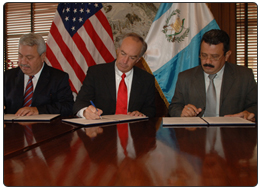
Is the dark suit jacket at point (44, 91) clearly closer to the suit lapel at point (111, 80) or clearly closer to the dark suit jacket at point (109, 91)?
the dark suit jacket at point (109, 91)

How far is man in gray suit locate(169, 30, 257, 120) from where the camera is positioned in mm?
2254

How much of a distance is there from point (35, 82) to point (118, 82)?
0.93m

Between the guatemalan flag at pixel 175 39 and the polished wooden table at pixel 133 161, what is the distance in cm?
245

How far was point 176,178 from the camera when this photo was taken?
0.56 meters

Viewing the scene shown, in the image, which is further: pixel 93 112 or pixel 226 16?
pixel 226 16

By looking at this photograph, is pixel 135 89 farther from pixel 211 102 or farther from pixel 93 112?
pixel 93 112

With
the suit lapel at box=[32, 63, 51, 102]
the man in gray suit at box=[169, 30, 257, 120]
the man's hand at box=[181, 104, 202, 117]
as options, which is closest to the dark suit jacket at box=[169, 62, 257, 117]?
the man in gray suit at box=[169, 30, 257, 120]

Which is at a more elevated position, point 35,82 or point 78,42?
point 78,42

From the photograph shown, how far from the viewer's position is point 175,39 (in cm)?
348

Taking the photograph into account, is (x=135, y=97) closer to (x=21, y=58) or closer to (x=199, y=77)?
(x=199, y=77)

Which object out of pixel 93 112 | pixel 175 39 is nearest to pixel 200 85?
pixel 93 112

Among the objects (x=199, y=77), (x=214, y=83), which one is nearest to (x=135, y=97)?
(x=199, y=77)

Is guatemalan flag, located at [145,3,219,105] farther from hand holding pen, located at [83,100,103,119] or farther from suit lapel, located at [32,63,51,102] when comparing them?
hand holding pen, located at [83,100,103,119]

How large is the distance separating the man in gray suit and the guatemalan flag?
3.36ft
